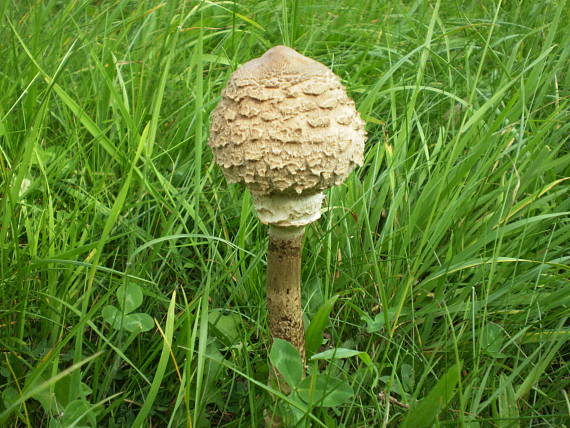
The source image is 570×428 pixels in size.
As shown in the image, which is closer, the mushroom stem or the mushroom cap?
the mushroom cap

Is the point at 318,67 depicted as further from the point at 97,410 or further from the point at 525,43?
the point at 525,43

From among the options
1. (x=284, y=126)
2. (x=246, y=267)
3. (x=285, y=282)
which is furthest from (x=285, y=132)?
(x=246, y=267)

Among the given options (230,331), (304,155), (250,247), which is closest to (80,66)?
(250,247)

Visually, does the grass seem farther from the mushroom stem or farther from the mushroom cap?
the mushroom cap

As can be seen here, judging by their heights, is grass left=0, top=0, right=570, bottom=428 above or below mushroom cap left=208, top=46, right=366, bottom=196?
below

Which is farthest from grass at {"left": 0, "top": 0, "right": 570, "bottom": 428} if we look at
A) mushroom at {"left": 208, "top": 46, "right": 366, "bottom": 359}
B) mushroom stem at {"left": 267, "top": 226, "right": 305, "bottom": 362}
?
mushroom at {"left": 208, "top": 46, "right": 366, "bottom": 359}

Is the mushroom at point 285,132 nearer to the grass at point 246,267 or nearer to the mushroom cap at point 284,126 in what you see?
the mushroom cap at point 284,126
